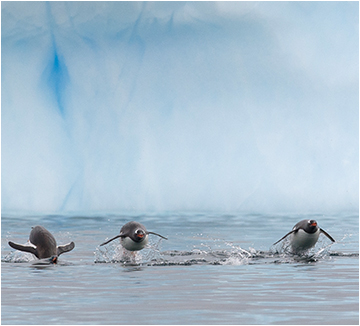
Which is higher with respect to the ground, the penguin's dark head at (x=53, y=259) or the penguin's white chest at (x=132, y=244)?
the penguin's white chest at (x=132, y=244)

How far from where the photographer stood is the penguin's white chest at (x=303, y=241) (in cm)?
2456

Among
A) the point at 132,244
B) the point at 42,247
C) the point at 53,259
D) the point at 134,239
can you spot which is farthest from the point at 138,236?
the point at 53,259

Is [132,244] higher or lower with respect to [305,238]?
lower

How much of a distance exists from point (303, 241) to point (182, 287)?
984cm

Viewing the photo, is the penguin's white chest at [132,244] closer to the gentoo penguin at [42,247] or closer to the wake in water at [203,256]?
the wake in water at [203,256]

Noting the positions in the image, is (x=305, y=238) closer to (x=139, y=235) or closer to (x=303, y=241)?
(x=303, y=241)

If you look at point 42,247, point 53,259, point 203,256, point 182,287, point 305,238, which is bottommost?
point 182,287

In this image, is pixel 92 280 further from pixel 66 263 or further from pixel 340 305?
pixel 340 305

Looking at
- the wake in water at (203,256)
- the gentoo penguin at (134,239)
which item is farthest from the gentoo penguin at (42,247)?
the gentoo penguin at (134,239)

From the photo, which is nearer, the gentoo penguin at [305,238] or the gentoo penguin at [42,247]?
the gentoo penguin at [42,247]

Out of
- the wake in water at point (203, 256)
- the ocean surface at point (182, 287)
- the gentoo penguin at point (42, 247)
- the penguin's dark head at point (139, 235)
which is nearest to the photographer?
the ocean surface at point (182, 287)

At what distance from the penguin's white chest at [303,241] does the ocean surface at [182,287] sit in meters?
0.30

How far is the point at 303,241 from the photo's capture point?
24.6 m

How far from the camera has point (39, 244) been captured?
22625 millimetres
